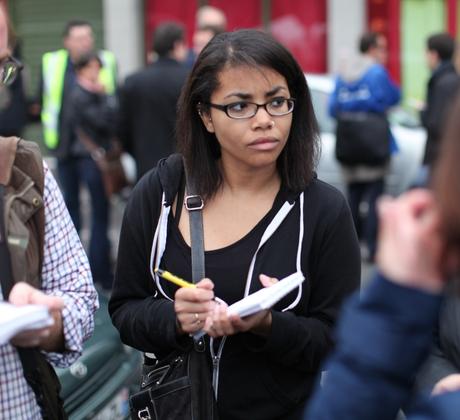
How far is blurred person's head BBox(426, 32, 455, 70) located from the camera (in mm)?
8836

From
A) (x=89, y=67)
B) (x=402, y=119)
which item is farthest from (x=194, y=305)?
(x=402, y=119)

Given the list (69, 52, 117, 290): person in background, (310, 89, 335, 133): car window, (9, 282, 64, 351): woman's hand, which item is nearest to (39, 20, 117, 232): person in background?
(69, 52, 117, 290): person in background

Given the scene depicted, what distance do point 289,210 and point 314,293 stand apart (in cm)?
23

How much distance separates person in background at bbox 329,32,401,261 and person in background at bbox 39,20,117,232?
199cm

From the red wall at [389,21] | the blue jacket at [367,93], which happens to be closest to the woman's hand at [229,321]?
the blue jacket at [367,93]

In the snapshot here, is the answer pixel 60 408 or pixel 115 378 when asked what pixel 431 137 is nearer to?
pixel 115 378

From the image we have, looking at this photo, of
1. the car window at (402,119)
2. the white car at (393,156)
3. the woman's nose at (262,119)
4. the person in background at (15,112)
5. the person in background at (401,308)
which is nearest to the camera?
the person in background at (401,308)

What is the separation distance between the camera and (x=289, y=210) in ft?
8.59

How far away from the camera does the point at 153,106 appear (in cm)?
682

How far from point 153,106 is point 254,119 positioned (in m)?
4.27

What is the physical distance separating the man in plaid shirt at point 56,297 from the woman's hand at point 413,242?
0.91m

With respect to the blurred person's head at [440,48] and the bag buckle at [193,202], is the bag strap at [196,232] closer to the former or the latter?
the bag buckle at [193,202]

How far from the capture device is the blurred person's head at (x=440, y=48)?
29.0 ft

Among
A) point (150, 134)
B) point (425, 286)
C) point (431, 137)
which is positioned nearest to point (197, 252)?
point (425, 286)
